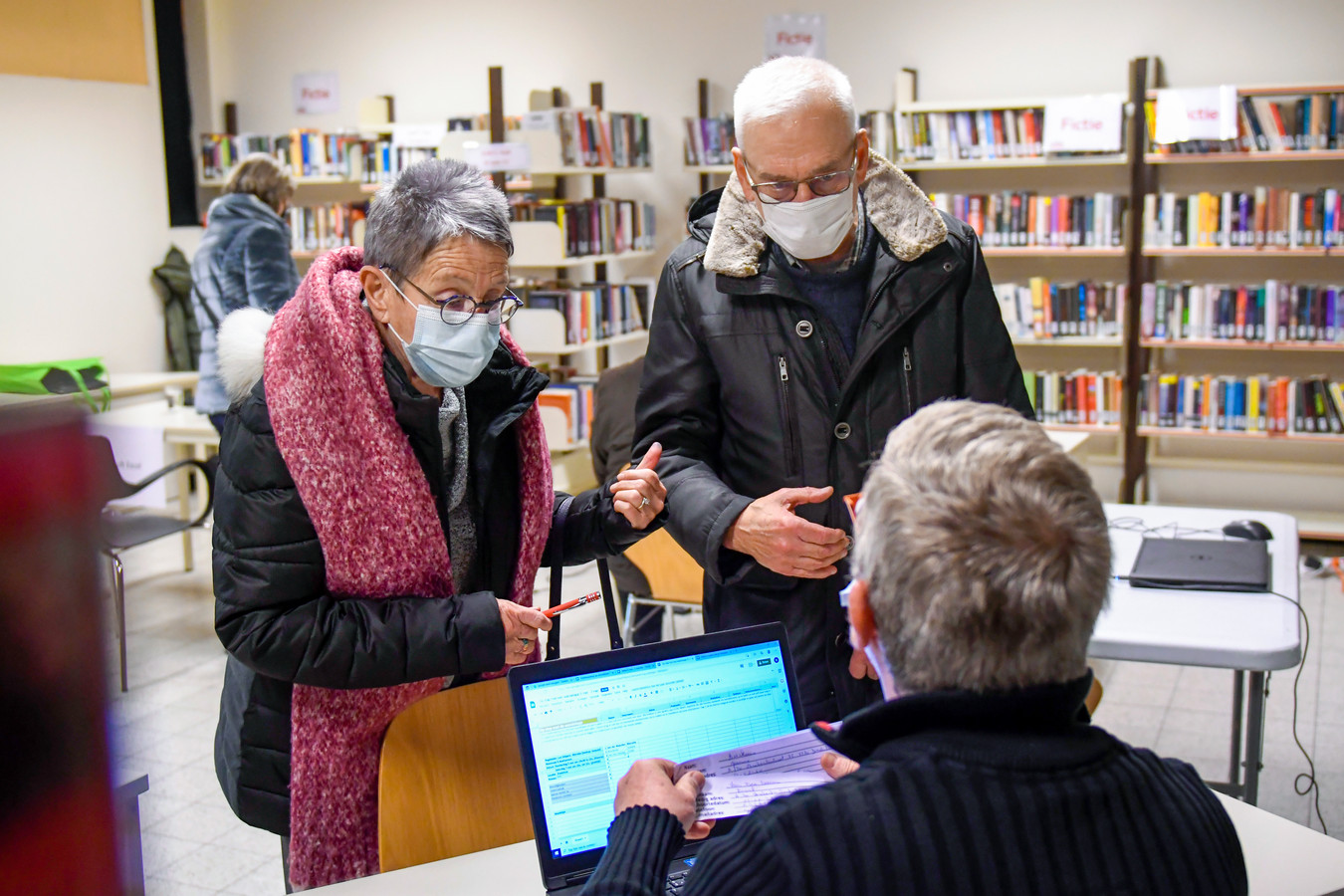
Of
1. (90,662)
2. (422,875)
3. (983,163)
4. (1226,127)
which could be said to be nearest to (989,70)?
(983,163)

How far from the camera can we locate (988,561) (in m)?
0.86

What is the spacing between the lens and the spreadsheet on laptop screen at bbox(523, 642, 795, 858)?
128 cm

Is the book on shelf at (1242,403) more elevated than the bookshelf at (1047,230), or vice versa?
the bookshelf at (1047,230)

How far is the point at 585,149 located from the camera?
231 inches

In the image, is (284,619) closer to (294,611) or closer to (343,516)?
(294,611)

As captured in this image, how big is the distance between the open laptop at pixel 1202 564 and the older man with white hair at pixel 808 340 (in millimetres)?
881

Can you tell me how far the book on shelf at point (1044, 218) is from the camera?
547 centimetres

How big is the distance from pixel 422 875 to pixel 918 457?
85 cm

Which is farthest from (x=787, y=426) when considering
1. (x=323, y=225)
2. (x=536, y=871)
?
(x=323, y=225)

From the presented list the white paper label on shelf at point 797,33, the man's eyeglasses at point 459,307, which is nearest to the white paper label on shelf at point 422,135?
the white paper label on shelf at point 797,33

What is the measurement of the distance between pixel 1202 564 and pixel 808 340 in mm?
1225

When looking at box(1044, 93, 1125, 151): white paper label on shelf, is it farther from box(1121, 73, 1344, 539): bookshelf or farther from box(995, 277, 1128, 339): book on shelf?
box(995, 277, 1128, 339): book on shelf

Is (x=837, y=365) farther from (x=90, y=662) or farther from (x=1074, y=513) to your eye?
(x=90, y=662)

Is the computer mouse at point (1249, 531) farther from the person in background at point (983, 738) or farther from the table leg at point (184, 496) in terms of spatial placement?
the table leg at point (184, 496)
